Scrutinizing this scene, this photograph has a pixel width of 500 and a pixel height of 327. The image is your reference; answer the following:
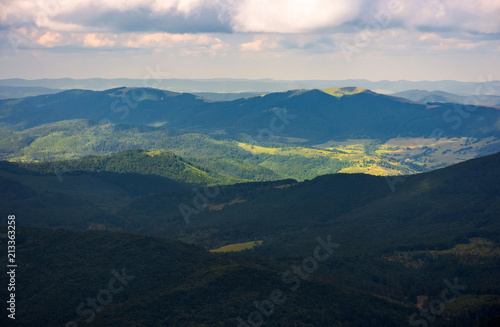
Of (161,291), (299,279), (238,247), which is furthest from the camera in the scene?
(238,247)

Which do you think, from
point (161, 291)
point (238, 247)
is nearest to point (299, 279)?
point (161, 291)

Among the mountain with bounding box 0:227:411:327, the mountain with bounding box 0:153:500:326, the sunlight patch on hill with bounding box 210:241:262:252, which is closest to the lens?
the mountain with bounding box 0:227:411:327

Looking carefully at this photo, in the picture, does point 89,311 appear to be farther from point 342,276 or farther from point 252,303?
point 342,276

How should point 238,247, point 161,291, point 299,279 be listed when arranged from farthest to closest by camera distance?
point 238,247 → point 299,279 → point 161,291

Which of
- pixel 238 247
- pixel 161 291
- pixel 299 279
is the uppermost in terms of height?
pixel 299 279

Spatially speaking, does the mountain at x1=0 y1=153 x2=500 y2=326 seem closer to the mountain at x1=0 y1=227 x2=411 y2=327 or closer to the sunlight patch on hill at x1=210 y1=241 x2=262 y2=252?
the mountain at x1=0 y1=227 x2=411 y2=327

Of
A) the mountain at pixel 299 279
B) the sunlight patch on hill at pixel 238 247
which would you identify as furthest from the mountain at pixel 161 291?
the sunlight patch on hill at pixel 238 247

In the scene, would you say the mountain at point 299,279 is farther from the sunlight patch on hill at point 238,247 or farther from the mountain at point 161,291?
the sunlight patch on hill at point 238,247

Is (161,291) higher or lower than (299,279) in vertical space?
lower

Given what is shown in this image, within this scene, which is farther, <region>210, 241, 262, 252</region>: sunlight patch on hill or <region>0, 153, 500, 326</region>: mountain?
<region>210, 241, 262, 252</region>: sunlight patch on hill

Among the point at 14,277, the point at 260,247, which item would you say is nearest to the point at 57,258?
the point at 14,277

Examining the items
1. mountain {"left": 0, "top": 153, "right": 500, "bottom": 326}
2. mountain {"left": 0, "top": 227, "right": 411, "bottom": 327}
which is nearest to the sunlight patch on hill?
mountain {"left": 0, "top": 153, "right": 500, "bottom": 326}

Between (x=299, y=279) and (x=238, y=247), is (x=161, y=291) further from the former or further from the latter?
(x=238, y=247)
